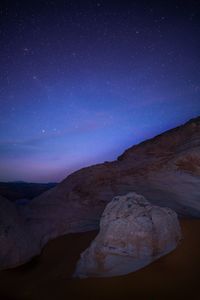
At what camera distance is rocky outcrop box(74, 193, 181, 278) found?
4.69 metres

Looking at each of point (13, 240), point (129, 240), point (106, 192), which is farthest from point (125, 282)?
point (106, 192)

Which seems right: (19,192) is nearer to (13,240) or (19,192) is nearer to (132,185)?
(132,185)

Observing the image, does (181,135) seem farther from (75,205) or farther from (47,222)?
(47,222)

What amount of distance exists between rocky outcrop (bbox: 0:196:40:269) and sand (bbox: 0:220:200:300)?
1.33 feet

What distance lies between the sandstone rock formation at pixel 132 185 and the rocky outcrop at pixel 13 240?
0.50 metres

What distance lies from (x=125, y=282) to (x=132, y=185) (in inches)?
239

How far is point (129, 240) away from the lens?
4.95 meters

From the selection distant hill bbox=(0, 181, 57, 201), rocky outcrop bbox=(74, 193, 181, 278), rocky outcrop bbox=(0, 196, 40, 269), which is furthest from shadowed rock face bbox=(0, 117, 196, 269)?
distant hill bbox=(0, 181, 57, 201)

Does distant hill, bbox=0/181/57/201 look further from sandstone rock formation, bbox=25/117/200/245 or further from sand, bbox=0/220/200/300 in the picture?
sand, bbox=0/220/200/300

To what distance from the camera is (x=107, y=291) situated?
3.94m

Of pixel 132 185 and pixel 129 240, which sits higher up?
pixel 132 185

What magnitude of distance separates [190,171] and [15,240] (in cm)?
698

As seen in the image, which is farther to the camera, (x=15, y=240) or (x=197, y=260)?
(x=15, y=240)

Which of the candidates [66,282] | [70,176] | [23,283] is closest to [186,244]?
[66,282]
